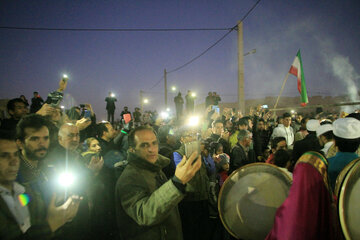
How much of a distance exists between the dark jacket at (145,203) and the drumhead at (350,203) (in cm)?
108

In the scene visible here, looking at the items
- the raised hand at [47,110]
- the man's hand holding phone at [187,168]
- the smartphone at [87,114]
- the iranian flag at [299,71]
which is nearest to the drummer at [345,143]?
the man's hand holding phone at [187,168]

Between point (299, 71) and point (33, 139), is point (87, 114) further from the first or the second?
point (299, 71)

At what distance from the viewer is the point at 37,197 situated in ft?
4.52

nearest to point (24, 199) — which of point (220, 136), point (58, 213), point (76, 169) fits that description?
point (58, 213)

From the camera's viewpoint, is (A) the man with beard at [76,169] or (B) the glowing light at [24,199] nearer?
(B) the glowing light at [24,199]

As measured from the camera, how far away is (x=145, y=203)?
5.49 ft

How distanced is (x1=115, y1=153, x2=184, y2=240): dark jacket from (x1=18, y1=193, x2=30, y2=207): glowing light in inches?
29.1

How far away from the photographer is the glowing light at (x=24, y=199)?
4.12ft

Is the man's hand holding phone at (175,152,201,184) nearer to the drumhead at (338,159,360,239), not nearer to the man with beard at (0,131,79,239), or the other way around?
the man with beard at (0,131,79,239)

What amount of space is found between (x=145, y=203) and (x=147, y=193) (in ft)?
0.69

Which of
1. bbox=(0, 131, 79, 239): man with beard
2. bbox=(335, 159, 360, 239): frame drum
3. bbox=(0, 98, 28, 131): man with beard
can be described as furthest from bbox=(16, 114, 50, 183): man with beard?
bbox=(335, 159, 360, 239): frame drum

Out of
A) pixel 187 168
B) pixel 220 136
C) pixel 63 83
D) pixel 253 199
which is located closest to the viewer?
pixel 187 168

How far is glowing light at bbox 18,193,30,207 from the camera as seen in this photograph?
1.26 metres

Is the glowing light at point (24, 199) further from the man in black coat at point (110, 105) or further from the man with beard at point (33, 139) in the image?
the man in black coat at point (110, 105)
